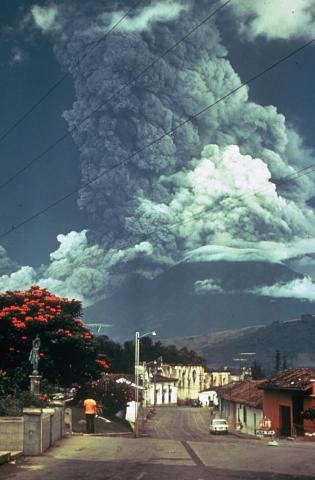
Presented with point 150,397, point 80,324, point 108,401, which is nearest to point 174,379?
point 150,397

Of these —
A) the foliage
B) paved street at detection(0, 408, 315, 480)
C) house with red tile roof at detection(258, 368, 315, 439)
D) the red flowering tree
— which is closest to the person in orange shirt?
paved street at detection(0, 408, 315, 480)

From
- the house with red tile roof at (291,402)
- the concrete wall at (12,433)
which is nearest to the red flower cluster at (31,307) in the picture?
the concrete wall at (12,433)

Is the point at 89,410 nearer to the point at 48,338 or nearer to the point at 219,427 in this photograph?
the point at 48,338

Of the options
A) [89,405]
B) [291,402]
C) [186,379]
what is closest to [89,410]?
[89,405]

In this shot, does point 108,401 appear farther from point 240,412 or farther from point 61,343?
point 61,343

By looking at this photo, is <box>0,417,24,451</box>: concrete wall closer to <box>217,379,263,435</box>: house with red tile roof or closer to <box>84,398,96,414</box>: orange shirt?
<box>84,398,96,414</box>: orange shirt
